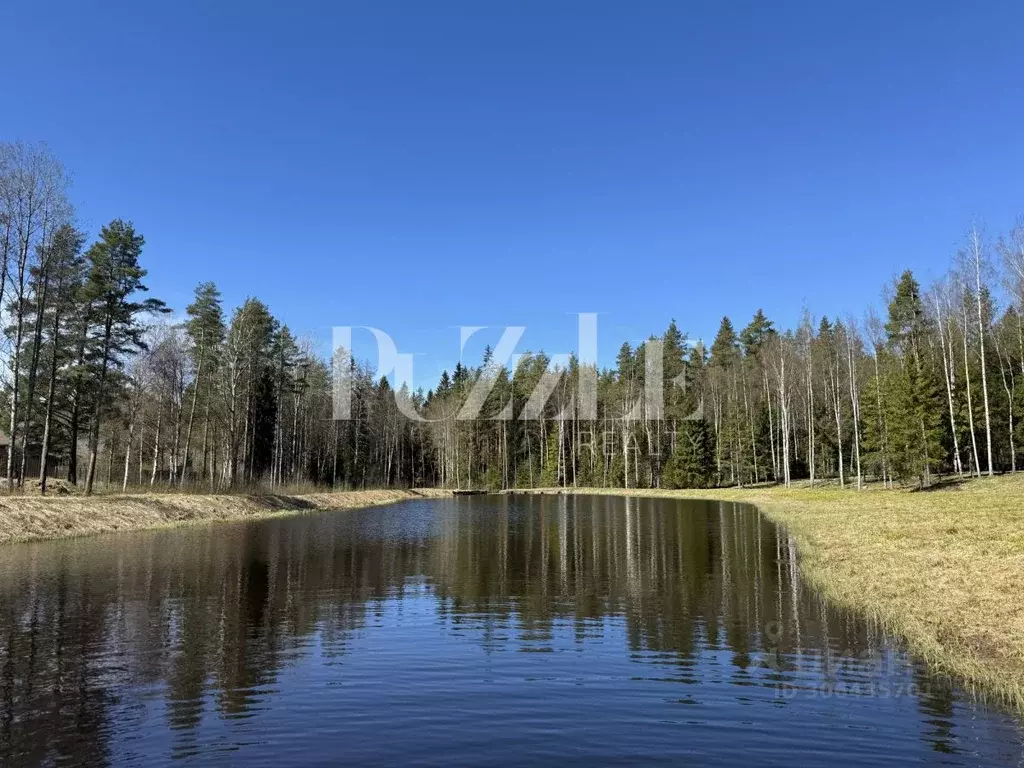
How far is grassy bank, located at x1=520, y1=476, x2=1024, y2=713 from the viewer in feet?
32.3

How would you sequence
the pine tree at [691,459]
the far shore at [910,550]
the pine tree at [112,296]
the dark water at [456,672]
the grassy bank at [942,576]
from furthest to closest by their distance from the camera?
the pine tree at [691,459] → the pine tree at [112,296] → the far shore at [910,550] → the grassy bank at [942,576] → the dark water at [456,672]

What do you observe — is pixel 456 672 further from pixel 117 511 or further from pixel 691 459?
pixel 691 459

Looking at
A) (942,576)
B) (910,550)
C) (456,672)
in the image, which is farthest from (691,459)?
(456,672)

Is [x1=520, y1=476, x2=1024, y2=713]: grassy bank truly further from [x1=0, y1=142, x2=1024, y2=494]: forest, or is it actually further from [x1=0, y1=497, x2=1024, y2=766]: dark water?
[x1=0, y1=142, x2=1024, y2=494]: forest

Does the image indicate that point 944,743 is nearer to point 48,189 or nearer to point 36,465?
point 48,189

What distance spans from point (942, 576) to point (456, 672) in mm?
11309

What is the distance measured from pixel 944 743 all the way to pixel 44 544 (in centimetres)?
2820

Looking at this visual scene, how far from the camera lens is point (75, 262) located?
36.8 meters

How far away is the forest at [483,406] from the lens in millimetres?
39219

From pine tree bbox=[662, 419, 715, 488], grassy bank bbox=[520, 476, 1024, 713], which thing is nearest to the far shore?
grassy bank bbox=[520, 476, 1024, 713]

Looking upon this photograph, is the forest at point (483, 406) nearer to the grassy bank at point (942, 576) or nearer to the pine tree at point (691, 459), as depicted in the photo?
the pine tree at point (691, 459)

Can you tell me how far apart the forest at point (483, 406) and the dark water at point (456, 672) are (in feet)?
70.6

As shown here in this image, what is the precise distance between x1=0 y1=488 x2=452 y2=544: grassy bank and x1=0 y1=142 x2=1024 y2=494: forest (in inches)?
114

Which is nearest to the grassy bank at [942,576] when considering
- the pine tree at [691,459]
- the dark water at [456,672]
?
the dark water at [456,672]
